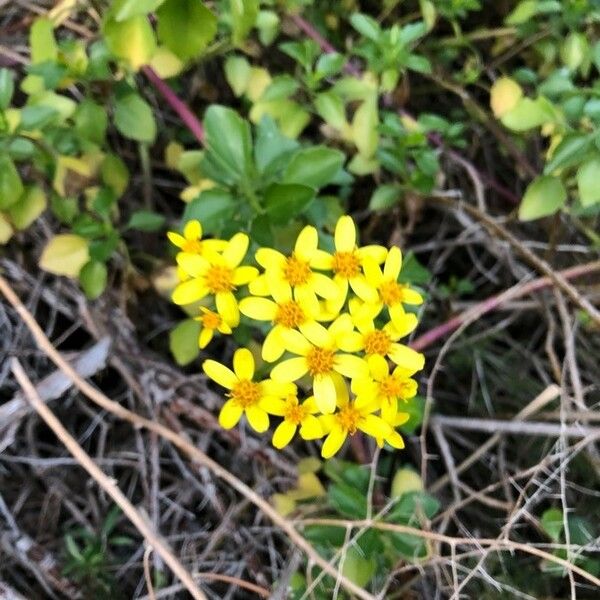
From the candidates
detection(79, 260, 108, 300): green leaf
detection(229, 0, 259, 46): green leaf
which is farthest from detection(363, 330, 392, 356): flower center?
detection(79, 260, 108, 300): green leaf

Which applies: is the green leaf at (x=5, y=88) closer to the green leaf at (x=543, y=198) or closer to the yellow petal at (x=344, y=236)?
the yellow petal at (x=344, y=236)

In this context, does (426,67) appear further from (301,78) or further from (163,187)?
(163,187)

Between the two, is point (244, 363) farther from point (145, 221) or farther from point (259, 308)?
point (145, 221)

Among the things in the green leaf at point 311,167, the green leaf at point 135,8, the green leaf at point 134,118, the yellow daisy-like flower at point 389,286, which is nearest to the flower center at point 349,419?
the yellow daisy-like flower at point 389,286

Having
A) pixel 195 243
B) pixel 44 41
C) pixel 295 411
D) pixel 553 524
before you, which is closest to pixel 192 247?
pixel 195 243

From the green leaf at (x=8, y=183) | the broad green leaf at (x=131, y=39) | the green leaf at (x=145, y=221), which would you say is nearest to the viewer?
the broad green leaf at (x=131, y=39)

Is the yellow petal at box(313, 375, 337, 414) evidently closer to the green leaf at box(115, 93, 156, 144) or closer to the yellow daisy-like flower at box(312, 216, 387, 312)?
the yellow daisy-like flower at box(312, 216, 387, 312)
